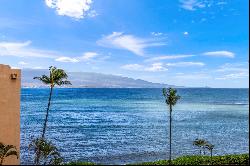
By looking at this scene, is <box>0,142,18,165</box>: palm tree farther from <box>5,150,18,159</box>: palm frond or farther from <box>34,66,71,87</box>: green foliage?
<box>34,66,71,87</box>: green foliage

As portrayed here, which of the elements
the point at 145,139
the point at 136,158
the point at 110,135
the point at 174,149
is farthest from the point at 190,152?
the point at 110,135

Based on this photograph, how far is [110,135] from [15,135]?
54.2 metres

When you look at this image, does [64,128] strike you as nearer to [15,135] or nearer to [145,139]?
[145,139]

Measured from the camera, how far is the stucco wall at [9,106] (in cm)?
→ 3381

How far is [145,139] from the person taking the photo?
8188 cm

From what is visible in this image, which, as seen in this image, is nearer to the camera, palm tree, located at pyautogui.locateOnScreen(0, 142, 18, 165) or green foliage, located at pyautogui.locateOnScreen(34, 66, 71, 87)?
palm tree, located at pyautogui.locateOnScreen(0, 142, 18, 165)

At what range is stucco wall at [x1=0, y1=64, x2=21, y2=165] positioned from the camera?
33.8 metres

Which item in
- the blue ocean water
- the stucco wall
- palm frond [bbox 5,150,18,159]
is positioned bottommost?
the blue ocean water

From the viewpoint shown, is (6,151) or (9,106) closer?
(6,151)

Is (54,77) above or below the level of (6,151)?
above

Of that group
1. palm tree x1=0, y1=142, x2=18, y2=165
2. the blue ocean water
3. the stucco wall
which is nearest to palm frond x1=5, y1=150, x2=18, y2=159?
palm tree x1=0, y1=142, x2=18, y2=165

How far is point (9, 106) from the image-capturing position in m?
34.4

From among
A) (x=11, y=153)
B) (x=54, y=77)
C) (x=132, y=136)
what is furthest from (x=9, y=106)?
(x=132, y=136)

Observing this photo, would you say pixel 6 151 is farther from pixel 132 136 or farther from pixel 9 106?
pixel 132 136
